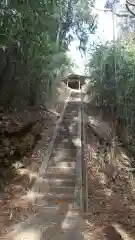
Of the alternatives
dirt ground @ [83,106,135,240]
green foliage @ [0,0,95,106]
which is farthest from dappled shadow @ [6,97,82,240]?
green foliage @ [0,0,95,106]

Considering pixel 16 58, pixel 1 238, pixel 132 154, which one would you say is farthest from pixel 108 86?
pixel 1 238

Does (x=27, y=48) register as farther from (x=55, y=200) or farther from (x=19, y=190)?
(x=55, y=200)

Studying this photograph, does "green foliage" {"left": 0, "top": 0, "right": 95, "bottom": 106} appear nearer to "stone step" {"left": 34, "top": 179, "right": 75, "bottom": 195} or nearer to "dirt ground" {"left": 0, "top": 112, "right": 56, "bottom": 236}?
"dirt ground" {"left": 0, "top": 112, "right": 56, "bottom": 236}

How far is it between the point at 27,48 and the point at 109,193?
4.28m

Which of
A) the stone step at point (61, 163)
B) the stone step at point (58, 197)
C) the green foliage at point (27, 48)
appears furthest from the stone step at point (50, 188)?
the green foliage at point (27, 48)

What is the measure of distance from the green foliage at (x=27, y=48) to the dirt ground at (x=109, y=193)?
2832 mm

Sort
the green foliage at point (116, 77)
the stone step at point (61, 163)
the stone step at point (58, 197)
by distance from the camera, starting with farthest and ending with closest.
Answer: the green foliage at point (116, 77) → the stone step at point (61, 163) → the stone step at point (58, 197)

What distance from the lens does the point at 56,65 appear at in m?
14.8

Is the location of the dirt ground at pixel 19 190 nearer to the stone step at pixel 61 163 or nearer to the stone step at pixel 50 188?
the stone step at pixel 50 188

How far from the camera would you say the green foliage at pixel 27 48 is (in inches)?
269

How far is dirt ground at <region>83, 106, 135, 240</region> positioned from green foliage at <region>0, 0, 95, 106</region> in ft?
9.29

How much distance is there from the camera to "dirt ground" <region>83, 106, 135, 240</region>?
552 centimetres

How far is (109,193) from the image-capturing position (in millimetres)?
7270

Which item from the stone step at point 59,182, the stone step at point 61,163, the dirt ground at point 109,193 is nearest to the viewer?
the dirt ground at point 109,193
